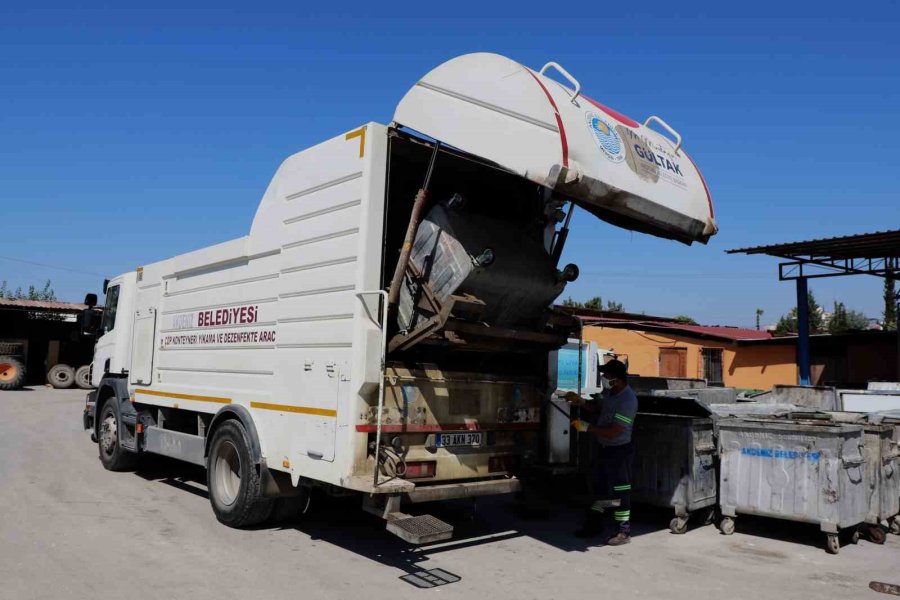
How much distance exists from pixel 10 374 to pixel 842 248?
27.0 metres

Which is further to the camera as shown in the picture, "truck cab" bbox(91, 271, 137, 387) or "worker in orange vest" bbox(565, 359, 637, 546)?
"truck cab" bbox(91, 271, 137, 387)

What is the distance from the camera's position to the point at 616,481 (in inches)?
271

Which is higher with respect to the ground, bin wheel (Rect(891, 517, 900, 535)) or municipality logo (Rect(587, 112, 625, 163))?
municipality logo (Rect(587, 112, 625, 163))

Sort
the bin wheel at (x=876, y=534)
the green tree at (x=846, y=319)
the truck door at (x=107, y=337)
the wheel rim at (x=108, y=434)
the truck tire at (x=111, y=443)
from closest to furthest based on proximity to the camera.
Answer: the bin wheel at (x=876, y=534)
the truck tire at (x=111, y=443)
the wheel rim at (x=108, y=434)
the truck door at (x=107, y=337)
the green tree at (x=846, y=319)

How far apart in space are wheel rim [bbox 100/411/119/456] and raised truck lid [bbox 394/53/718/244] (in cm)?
670

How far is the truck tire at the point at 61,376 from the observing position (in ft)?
89.6

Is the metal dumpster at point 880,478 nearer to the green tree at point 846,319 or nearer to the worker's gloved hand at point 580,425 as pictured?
the worker's gloved hand at point 580,425

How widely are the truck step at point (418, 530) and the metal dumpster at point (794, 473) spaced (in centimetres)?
366

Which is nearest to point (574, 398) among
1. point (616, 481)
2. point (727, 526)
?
point (616, 481)

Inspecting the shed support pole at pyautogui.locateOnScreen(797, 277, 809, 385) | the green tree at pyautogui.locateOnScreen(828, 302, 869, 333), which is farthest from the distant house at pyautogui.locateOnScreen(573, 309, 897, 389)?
the green tree at pyautogui.locateOnScreen(828, 302, 869, 333)

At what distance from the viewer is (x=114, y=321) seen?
10.5 m

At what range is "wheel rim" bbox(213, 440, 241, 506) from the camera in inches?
271

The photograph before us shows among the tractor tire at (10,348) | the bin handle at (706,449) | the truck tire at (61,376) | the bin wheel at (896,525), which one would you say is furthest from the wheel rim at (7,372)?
the bin wheel at (896,525)

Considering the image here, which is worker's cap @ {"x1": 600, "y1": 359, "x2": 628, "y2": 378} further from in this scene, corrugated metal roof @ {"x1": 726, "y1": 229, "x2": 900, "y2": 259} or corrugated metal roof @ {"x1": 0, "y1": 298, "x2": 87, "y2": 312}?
corrugated metal roof @ {"x1": 0, "y1": 298, "x2": 87, "y2": 312}
